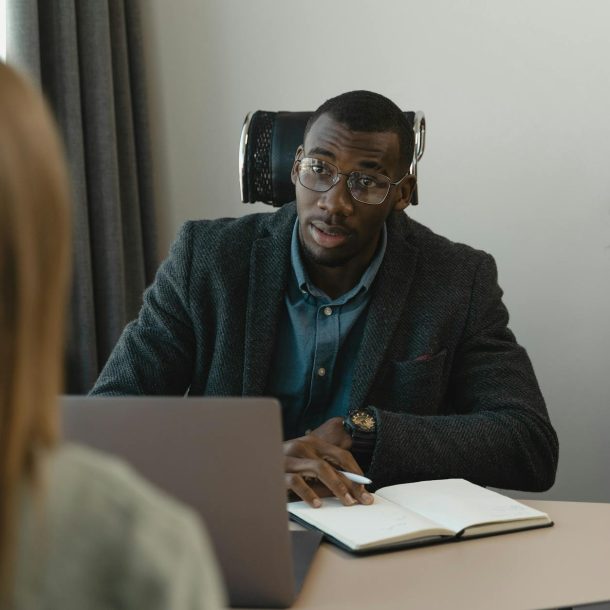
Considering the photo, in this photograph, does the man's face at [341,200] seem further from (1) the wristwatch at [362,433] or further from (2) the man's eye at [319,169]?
(1) the wristwatch at [362,433]

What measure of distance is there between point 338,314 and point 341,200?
0.77ft

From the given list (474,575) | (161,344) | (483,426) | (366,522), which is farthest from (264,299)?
(474,575)

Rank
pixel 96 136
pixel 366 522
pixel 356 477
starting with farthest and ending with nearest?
1. pixel 96 136
2. pixel 356 477
3. pixel 366 522

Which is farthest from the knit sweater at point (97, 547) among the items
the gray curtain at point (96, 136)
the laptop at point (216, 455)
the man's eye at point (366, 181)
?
the gray curtain at point (96, 136)

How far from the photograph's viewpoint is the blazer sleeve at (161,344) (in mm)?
1901

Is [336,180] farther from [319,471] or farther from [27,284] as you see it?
[27,284]

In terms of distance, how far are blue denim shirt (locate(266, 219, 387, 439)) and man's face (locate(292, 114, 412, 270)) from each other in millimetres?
73

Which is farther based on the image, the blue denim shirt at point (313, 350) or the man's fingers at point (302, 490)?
the blue denim shirt at point (313, 350)

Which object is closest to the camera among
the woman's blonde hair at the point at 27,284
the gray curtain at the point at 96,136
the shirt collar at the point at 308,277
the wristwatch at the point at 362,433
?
the woman's blonde hair at the point at 27,284

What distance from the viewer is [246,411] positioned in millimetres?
1011

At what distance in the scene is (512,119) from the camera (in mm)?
2713

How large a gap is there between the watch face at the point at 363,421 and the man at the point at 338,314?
0.19m

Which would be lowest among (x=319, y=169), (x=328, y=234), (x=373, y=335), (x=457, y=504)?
(x=457, y=504)

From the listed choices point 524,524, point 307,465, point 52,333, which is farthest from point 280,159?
point 52,333
